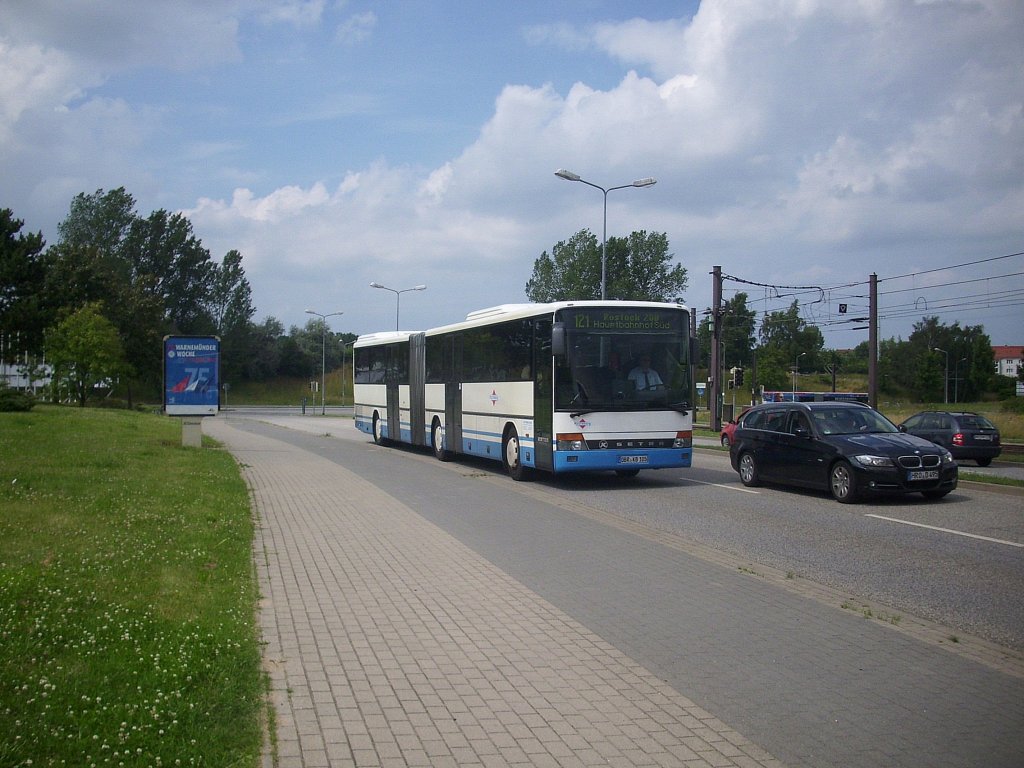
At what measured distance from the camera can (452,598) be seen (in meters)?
7.81

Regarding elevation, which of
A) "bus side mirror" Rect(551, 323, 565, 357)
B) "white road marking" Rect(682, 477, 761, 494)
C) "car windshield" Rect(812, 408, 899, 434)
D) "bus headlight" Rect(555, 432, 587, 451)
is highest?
"bus side mirror" Rect(551, 323, 565, 357)

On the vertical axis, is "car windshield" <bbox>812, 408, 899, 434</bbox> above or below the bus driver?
below

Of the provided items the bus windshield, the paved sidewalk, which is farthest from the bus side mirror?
the paved sidewalk

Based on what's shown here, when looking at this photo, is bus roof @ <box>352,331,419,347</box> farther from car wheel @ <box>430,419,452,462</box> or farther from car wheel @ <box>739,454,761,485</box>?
car wheel @ <box>739,454,761,485</box>

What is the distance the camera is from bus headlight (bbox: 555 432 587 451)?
1617 centimetres

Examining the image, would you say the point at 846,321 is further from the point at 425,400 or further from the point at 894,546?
the point at 894,546

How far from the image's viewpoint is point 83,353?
47688 millimetres

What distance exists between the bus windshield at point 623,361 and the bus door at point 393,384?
414 inches

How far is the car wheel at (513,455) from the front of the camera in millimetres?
18312

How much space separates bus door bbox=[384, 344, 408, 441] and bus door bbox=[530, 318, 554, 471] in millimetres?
9561

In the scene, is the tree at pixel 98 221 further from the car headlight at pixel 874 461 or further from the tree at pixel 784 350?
the car headlight at pixel 874 461

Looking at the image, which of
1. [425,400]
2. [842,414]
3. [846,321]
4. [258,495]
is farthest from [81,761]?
[846,321]

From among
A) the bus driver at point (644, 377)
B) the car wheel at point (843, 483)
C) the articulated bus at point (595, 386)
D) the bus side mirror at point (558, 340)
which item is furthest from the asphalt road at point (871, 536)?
the bus side mirror at point (558, 340)

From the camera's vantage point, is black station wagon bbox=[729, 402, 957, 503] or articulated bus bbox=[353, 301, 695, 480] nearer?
black station wagon bbox=[729, 402, 957, 503]
